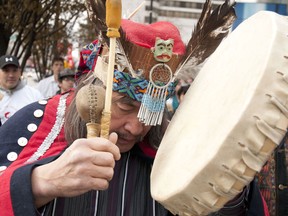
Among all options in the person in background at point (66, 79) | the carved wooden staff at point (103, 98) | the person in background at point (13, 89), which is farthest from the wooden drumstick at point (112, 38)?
the person in background at point (66, 79)

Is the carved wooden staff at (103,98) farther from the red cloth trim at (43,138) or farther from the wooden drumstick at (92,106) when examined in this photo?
the red cloth trim at (43,138)

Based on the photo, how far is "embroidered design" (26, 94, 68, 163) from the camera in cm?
196

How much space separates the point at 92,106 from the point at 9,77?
190 inches

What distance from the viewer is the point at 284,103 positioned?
4.21 ft

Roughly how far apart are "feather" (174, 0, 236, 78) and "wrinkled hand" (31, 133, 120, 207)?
529mm

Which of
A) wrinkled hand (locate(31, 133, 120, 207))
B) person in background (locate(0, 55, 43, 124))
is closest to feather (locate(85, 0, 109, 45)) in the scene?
wrinkled hand (locate(31, 133, 120, 207))

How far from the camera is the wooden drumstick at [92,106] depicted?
1.47m

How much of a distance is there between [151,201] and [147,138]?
25 cm

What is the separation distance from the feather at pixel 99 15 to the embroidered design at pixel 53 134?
1.21 feet

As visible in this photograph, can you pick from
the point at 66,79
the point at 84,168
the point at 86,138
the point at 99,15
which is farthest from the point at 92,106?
the point at 66,79

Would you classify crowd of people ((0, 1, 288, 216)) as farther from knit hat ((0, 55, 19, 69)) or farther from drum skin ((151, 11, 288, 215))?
knit hat ((0, 55, 19, 69))

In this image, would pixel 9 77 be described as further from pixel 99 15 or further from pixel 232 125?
pixel 232 125

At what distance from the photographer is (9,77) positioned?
607cm

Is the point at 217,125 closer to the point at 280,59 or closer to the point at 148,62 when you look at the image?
the point at 280,59
